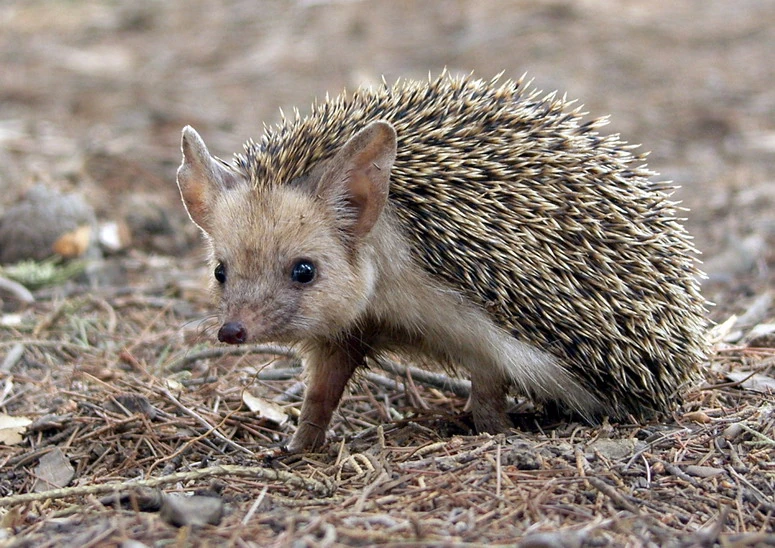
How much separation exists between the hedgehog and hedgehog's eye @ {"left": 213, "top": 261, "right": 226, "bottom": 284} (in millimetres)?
18

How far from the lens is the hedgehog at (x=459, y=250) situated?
17.4 feet

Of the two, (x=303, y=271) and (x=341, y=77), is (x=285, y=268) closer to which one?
(x=303, y=271)

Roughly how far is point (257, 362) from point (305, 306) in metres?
2.10

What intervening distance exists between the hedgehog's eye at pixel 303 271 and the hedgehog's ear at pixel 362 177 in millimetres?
309

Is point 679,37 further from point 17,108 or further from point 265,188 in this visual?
point 265,188

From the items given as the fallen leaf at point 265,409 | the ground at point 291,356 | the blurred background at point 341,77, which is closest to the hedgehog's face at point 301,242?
the ground at point 291,356

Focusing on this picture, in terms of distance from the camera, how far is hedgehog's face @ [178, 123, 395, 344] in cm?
517

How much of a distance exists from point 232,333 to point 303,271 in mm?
592

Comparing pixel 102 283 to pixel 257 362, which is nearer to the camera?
pixel 257 362

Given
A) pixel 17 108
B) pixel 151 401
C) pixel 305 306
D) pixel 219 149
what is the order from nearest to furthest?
1. pixel 305 306
2. pixel 151 401
3. pixel 219 149
4. pixel 17 108

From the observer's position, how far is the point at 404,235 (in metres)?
5.44

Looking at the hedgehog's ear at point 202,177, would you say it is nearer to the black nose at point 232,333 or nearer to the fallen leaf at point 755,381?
the black nose at point 232,333

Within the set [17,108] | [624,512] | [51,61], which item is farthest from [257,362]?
[51,61]

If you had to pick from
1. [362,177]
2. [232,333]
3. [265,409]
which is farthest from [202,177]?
[265,409]
